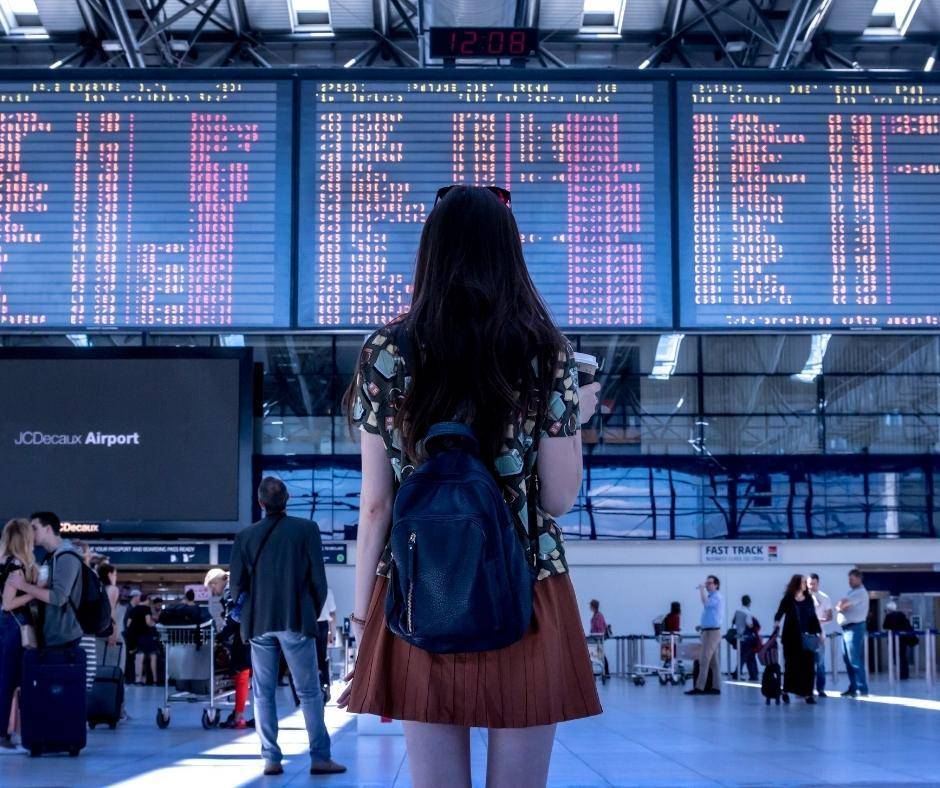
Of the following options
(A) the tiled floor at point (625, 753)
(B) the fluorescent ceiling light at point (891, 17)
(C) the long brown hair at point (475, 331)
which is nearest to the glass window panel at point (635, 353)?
(B) the fluorescent ceiling light at point (891, 17)

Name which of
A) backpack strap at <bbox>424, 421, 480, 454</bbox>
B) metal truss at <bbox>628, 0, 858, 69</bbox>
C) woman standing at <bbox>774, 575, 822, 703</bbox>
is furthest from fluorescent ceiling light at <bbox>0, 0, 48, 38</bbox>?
backpack strap at <bbox>424, 421, 480, 454</bbox>

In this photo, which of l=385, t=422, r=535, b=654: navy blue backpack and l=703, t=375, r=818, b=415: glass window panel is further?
l=703, t=375, r=818, b=415: glass window panel

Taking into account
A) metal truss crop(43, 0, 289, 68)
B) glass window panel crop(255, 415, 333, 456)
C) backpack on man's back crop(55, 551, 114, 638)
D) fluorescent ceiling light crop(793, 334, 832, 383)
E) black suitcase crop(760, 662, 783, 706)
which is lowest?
black suitcase crop(760, 662, 783, 706)

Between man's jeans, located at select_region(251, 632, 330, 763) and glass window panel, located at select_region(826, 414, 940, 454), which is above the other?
glass window panel, located at select_region(826, 414, 940, 454)

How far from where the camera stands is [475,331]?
2016 mm

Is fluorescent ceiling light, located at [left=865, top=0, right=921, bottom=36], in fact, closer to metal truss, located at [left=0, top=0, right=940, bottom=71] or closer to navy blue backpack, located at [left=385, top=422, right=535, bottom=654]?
metal truss, located at [left=0, top=0, right=940, bottom=71]

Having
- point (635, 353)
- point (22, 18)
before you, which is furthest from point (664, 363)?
point (22, 18)

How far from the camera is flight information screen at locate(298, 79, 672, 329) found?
1093cm

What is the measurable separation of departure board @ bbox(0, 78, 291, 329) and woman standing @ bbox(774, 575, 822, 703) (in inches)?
250

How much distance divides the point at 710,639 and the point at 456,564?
14.2m

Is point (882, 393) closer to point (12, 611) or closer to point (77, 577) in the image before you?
point (77, 577)

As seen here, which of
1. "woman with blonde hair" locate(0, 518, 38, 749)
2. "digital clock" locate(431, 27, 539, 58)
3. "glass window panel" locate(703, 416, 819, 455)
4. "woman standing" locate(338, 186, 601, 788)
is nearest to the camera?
"woman standing" locate(338, 186, 601, 788)

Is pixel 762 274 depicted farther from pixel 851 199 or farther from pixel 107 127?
pixel 107 127

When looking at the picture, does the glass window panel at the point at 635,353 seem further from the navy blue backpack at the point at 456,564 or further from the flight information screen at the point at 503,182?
the navy blue backpack at the point at 456,564
